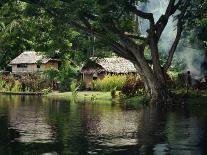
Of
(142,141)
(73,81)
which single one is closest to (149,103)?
(142,141)

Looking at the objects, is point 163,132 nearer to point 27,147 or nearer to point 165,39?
point 27,147

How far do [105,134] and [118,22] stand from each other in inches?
844

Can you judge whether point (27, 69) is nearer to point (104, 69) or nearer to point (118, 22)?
point (104, 69)

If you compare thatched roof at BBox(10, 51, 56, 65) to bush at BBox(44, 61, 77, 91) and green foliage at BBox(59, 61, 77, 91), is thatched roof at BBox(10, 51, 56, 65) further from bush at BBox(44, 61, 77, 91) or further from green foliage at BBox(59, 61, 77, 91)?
green foliage at BBox(59, 61, 77, 91)

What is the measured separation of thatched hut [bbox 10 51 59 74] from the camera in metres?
92.5

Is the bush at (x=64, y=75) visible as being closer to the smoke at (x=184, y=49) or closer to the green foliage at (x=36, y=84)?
the green foliage at (x=36, y=84)

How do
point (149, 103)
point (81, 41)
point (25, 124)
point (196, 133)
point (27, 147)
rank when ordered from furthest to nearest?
point (81, 41) < point (149, 103) < point (25, 124) < point (196, 133) < point (27, 147)

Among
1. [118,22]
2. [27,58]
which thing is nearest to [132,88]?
[118,22]

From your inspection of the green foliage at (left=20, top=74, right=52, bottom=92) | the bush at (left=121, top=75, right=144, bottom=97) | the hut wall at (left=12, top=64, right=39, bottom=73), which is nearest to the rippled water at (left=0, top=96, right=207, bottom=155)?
the bush at (left=121, top=75, right=144, bottom=97)

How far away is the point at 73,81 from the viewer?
Answer: 74.4 metres

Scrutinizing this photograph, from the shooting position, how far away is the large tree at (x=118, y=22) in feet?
129

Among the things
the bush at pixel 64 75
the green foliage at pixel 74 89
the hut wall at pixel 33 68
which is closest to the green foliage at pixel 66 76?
the bush at pixel 64 75

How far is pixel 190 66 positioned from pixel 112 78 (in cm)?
1012

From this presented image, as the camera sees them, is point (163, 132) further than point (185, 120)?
No
